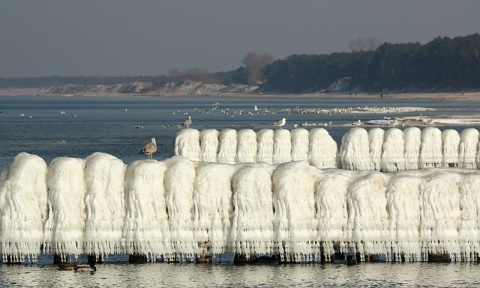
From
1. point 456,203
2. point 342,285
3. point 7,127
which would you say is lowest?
point 342,285

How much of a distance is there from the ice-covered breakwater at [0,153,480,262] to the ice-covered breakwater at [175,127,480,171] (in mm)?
24318

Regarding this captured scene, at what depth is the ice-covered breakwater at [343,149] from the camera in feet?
186

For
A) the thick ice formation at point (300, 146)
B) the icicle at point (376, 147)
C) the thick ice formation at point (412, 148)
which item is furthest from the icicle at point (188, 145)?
the thick ice formation at point (412, 148)

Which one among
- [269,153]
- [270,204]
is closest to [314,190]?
[270,204]

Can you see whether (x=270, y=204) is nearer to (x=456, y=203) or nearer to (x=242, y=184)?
(x=242, y=184)

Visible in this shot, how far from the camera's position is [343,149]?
57.5 metres

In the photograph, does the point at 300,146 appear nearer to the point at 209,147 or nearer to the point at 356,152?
the point at 356,152

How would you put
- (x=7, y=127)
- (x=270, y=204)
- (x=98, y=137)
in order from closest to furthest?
(x=270, y=204) → (x=98, y=137) → (x=7, y=127)

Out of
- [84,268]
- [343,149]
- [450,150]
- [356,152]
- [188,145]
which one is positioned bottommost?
[84,268]

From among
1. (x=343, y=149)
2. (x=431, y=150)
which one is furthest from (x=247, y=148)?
(x=431, y=150)

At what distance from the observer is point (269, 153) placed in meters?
57.1

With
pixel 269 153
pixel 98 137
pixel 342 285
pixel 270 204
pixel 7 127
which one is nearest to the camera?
pixel 342 285

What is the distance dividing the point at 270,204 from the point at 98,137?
70.8m

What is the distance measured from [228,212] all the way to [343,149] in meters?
26.7
